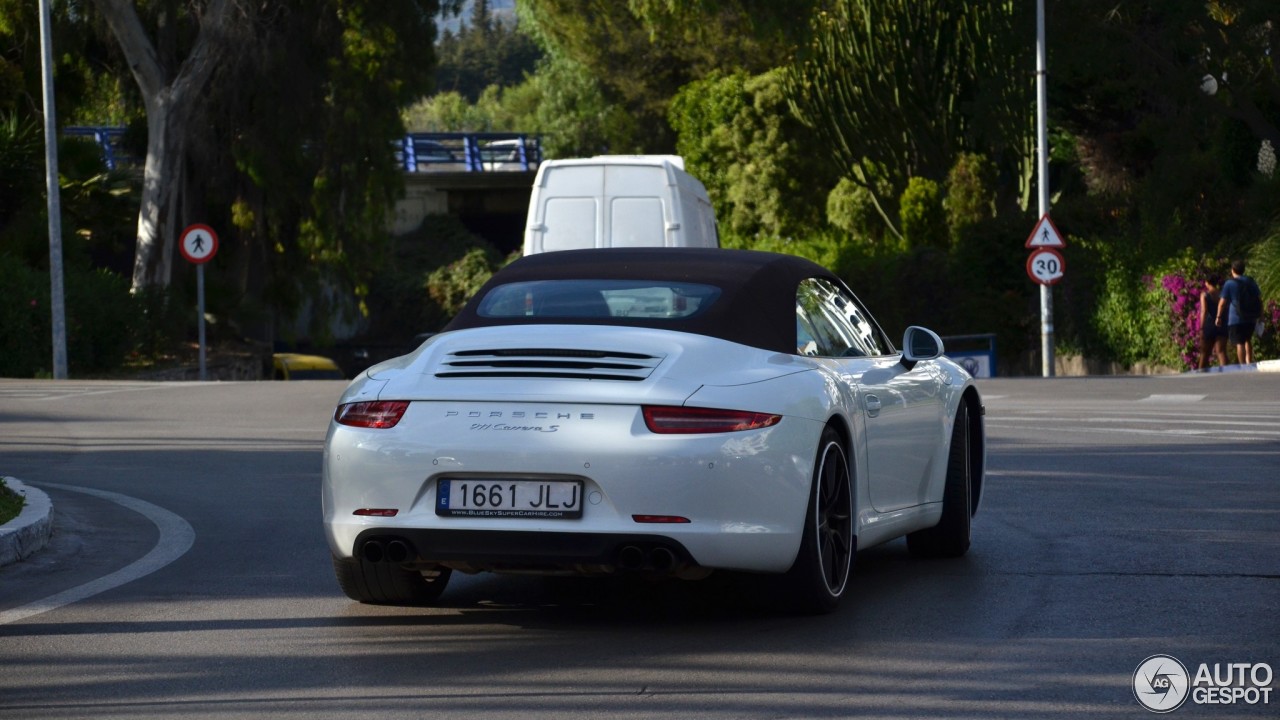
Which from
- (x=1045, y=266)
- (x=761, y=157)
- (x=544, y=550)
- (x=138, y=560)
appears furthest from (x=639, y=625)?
(x=761, y=157)

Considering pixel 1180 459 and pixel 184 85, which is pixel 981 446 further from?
pixel 184 85

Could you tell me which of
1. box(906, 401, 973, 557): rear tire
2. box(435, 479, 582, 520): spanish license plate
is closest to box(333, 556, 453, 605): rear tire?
box(435, 479, 582, 520): spanish license plate

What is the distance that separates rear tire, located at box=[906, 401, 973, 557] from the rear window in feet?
6.13

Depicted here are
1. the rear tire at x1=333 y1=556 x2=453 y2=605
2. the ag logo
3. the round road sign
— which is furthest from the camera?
the round road sign

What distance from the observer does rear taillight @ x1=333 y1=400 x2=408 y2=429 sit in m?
6.70

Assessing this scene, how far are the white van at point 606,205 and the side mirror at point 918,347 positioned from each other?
1239cm

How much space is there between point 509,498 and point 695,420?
673 mm

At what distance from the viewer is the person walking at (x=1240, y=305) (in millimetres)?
27516

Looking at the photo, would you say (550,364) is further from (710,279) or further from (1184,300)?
(1184,300)

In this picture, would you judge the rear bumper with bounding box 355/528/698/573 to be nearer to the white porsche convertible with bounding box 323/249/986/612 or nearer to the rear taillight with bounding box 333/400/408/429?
the white porsche convertible with bounding box 323/249/986/612

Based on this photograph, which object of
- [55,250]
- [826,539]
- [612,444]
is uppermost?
[55,250]

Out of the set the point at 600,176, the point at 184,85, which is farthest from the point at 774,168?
the point at 600,176

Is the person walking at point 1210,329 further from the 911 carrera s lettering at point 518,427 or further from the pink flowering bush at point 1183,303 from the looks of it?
the 911 carrera s lettering at point 518,427

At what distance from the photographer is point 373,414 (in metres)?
6.77
